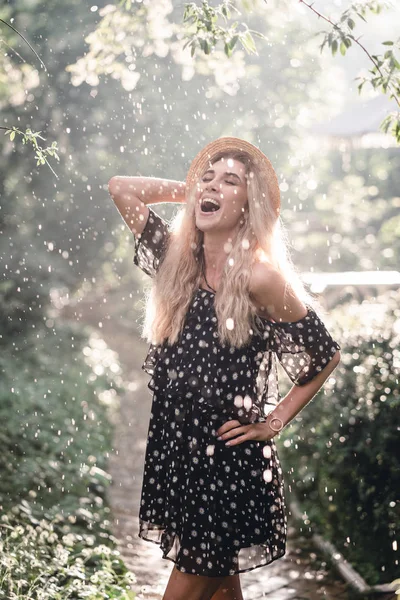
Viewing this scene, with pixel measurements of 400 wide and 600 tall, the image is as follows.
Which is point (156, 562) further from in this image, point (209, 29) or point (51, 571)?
point (209, 29)

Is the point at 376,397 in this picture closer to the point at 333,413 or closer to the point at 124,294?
the point at 333,413

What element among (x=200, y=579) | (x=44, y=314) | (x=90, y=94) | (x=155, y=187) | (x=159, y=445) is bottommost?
(x=200, y=579)

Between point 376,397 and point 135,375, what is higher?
point 135,375

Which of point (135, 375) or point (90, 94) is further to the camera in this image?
point (135, 375)

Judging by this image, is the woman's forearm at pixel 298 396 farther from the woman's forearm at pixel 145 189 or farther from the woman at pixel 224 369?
the woman's forearm at pixel 145 189

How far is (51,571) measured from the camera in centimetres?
426

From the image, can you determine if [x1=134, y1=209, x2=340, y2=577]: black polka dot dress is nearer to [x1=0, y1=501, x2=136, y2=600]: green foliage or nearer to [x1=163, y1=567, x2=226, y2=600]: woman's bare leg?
[x1=163, y1=567, x2=226, y2=600]: woman's bare leg

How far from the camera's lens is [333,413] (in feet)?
18.4

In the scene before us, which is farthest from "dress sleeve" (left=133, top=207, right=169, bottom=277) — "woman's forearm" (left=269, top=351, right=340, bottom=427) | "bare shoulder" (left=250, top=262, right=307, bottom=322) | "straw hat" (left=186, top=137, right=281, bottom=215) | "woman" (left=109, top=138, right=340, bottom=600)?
"woman's forearm" (left=269, top=351, right=340, bottom=427)

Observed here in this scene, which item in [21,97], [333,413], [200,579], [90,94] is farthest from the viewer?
[90,94]

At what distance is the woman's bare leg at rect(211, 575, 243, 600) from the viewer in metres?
2.97

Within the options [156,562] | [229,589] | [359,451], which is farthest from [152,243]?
[156,562]

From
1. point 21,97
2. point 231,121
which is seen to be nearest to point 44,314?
point 21,97

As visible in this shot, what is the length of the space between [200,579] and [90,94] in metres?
9.39
